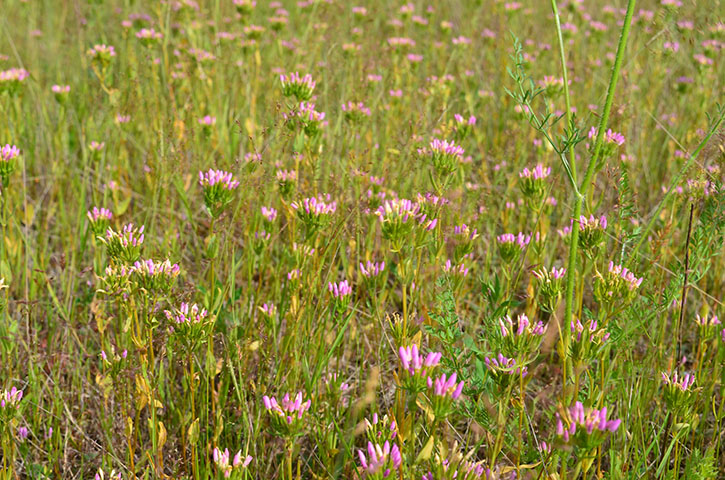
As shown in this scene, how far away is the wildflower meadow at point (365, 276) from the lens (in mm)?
1549

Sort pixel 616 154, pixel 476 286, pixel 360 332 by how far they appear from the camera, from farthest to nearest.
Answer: pixel 476 286
pixel 616 154
pixel 360 332

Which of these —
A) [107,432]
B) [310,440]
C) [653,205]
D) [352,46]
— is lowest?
[310,440]

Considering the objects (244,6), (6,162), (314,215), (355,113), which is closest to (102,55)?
(244,6)

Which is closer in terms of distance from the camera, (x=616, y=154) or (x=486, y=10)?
(x=616, y=154)

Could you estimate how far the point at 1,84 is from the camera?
10.1 feet

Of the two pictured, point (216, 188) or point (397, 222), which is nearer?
point (397, 222)

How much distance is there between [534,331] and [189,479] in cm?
103

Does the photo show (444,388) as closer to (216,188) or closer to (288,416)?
(288,416)

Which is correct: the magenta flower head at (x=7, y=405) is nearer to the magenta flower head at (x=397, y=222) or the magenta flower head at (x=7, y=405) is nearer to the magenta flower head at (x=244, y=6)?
the magenta flower head at (x=397, y=222)

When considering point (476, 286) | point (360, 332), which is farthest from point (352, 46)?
point (360, 332)

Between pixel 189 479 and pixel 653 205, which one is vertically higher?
pixel 653 205

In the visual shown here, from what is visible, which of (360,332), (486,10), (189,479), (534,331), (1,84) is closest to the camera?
(534,331)

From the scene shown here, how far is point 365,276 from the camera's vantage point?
1808 millimetres

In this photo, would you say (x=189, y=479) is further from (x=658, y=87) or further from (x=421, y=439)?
(x=658, y=87)
